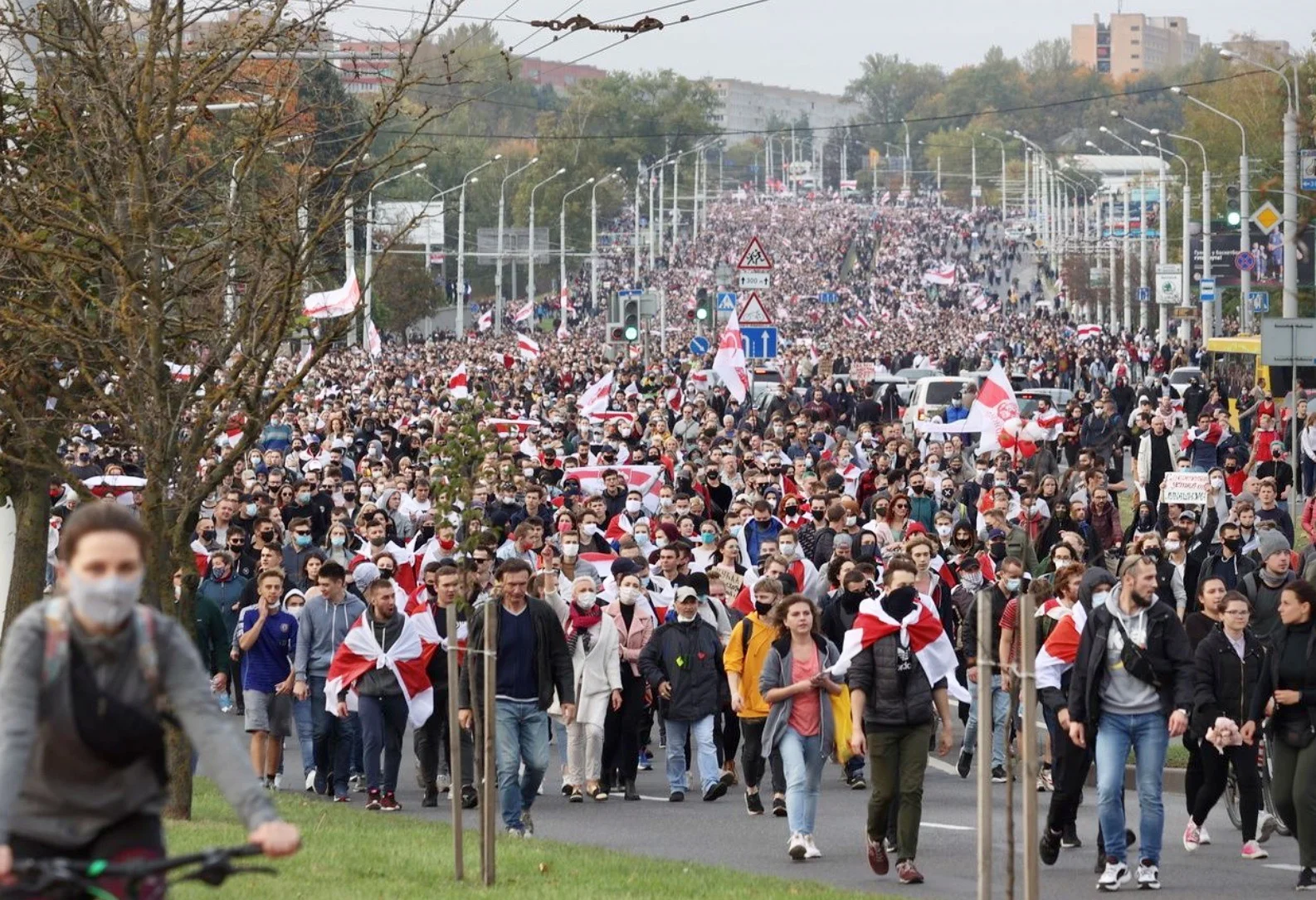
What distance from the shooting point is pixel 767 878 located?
1102cm

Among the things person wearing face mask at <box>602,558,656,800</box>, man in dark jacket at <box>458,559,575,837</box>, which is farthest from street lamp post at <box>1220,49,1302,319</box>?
man in dark jacket at <box>458,559,575,837</box>

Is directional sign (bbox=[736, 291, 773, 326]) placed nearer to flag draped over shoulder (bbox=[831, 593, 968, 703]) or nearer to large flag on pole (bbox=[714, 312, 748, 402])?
large flag on pole (bbox=[714, 312, 748, 402])

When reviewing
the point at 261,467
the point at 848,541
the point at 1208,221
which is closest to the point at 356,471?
the point at 261,467

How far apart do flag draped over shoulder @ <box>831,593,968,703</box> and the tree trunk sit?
6.25 meters

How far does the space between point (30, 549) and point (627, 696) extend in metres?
4.11

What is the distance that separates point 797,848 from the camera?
12195 millimetres

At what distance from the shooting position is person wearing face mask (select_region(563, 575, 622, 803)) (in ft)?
48.1

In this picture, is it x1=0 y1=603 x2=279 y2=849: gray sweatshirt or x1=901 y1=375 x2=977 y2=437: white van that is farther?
x1=901 y1=375 x2=977 y2=437: white van

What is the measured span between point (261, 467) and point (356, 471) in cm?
158

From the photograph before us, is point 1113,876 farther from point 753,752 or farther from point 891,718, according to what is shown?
point 753,752

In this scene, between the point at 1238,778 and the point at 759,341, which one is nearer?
the point at 1238,778

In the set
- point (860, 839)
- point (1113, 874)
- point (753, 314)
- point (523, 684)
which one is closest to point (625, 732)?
point (860, 839)

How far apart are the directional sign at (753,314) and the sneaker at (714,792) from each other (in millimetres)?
13038

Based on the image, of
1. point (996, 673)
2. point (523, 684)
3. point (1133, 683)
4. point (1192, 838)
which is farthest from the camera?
point (996, 673)
